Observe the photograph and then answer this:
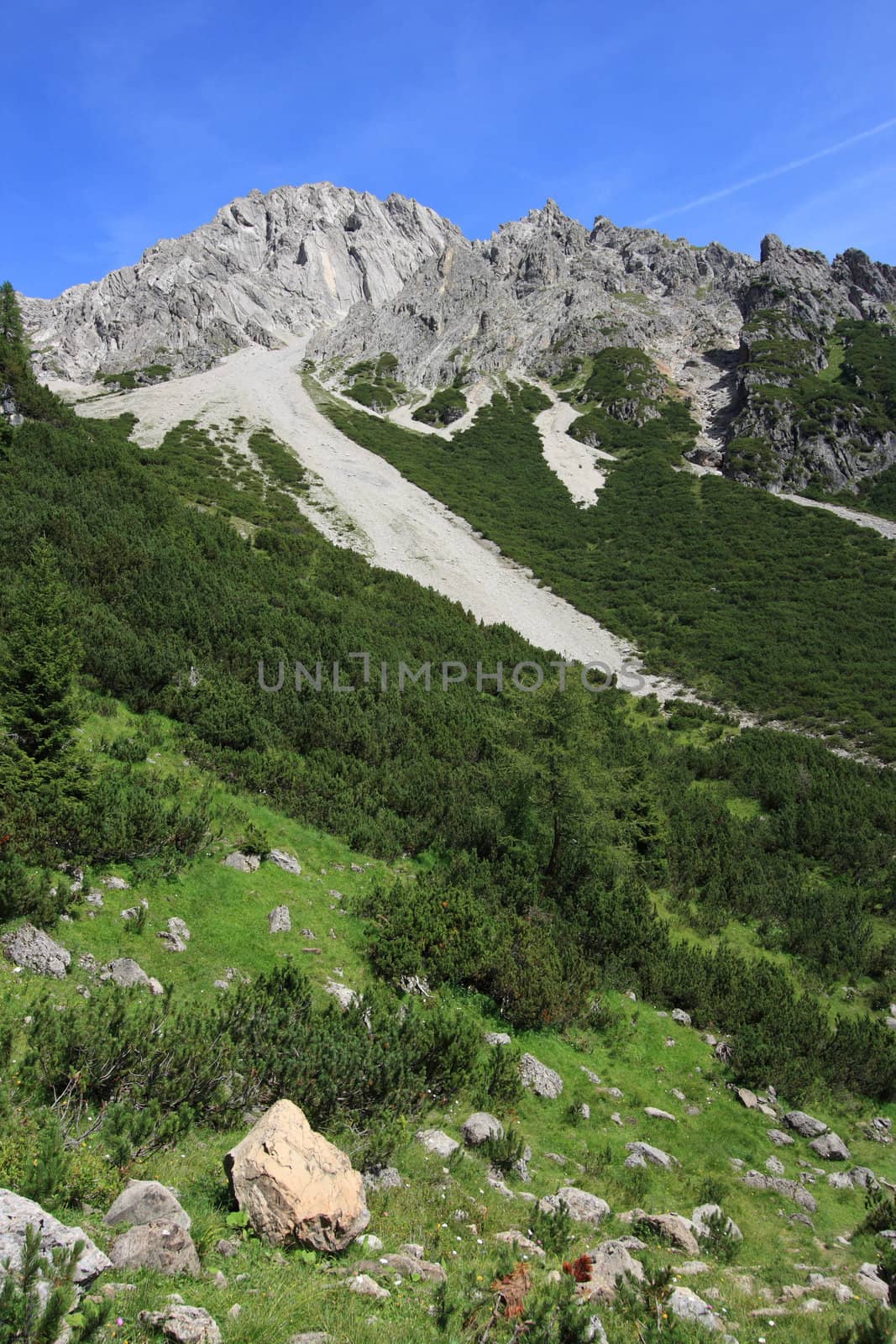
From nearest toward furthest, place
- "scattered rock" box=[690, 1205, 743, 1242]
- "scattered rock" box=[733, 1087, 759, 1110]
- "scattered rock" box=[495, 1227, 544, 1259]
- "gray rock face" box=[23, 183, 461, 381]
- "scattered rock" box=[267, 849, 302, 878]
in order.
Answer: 1. "scattered rock" box=[495, 1227, 544, 1259]
2. "scattered rock" box=[690, 1205, 743, 1242]
3. "scattered rock" box=[733, 1087, 759, 1110]
4. "scattered rock" box=[267, 849, 302, 878]
5. "gray rock face" box=[23, 183, 461, 381]

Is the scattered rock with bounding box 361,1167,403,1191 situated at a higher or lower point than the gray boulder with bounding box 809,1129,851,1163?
higher

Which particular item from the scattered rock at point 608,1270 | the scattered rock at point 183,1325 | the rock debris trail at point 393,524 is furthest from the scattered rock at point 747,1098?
the rock debris trail at point 393,524

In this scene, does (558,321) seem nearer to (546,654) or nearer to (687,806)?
(546,654)

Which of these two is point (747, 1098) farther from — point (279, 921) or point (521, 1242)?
point (279, 921)

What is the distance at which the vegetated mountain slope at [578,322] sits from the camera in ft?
203

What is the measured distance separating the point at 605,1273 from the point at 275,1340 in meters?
2.61

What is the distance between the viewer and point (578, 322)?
8844 centimetres

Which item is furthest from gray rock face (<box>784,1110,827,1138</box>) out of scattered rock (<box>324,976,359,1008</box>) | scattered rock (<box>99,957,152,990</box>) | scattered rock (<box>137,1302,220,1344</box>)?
scattered rock (<box>99,957,152,990</box>)

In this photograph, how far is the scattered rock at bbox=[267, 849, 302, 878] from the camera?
34.4 feet

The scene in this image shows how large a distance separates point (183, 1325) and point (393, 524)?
40051 millimetres

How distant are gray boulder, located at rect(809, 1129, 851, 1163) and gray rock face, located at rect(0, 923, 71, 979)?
911cm

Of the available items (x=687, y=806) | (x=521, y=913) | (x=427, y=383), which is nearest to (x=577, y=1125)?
(x=521, y=913)

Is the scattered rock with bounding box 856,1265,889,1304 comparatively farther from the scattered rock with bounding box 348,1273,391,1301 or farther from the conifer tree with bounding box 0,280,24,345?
the conifer tree with bounding box 0,280,24,345

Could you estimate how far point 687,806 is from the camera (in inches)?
673
